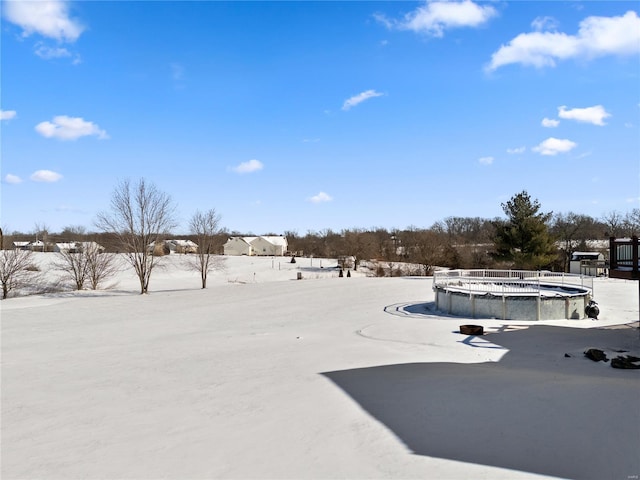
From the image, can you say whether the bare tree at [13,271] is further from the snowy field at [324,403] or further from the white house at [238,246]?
the white house at [238,246]

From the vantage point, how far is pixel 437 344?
12.5m

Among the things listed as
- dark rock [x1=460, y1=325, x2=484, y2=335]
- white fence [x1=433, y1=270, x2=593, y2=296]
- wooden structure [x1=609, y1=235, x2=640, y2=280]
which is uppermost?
wooden structure [x1=609, y1=235, x2=640, y2=280]

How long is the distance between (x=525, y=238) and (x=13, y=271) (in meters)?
39.8

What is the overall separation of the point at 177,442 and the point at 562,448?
4.78 meters

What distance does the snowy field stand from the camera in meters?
5.09

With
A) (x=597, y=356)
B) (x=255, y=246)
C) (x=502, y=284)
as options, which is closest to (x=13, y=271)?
(x=502, y=284)

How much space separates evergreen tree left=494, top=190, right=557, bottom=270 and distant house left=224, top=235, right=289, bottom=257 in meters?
55.6

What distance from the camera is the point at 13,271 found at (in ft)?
109

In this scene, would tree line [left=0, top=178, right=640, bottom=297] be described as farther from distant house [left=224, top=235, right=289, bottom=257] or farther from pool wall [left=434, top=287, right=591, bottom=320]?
distant house [left=224, top=235, right=289, bottom=257]

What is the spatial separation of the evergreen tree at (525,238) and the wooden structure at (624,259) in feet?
79.0

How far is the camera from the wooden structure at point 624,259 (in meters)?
11.3

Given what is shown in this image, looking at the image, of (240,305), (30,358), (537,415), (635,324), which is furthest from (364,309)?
(537,415)

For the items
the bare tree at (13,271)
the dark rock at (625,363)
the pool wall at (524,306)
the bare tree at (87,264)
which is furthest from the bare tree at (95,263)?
the dark rock at (625,363)

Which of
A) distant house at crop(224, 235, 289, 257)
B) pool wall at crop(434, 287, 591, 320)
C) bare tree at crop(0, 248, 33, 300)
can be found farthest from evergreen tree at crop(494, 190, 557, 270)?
distant house at crop(224, 235, 289, 257)
